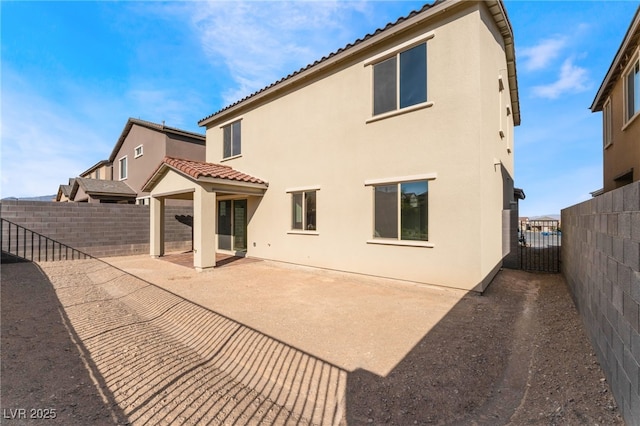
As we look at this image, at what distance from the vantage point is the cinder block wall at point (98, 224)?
420 inches

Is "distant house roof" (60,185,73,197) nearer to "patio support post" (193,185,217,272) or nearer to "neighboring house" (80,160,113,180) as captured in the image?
"neighboring house" (80,160,113,180)

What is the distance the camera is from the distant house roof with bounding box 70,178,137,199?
61.2ft

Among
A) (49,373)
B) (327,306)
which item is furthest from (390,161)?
(49,373)

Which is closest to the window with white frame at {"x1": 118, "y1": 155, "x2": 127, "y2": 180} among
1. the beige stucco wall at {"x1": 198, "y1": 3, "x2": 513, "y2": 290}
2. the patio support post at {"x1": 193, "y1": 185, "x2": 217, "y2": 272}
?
the beige stucco wall at {"x1": 198, "y1": 3, "x2": 513, "y2": 290}

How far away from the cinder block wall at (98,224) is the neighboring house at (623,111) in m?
18.6

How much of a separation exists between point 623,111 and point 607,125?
11.5 feet

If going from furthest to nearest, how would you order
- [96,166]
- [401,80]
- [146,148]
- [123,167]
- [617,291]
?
[96,166]
[123,167]
[146,148]
[401,80]
[617,291]

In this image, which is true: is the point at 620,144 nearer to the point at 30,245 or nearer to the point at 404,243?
the point at 404,243

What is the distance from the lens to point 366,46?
7.85 metres

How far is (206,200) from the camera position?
9273 millimetres

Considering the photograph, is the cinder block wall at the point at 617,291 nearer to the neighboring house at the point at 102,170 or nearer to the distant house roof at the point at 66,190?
the neighboring house at the point at 102,170

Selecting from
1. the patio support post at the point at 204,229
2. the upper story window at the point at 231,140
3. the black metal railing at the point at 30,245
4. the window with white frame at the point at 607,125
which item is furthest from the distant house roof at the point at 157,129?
the window with white frame at the point at 607,125

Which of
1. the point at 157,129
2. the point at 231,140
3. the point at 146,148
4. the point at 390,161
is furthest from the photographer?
the point at 146,148

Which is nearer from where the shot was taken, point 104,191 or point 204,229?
point 204,229
